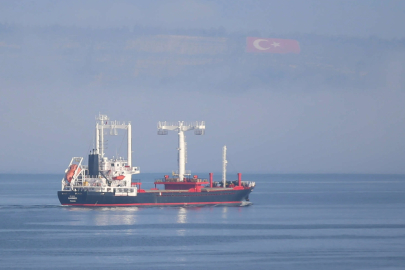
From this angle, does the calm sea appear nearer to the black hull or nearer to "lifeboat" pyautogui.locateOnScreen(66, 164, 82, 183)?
the black hull

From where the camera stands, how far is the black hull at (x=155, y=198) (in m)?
86.1

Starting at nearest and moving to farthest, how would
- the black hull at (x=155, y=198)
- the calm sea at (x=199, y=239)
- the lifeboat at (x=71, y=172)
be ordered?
the calm sea at (x=199, y=239)
the black hull at (x=155, y=198)
the lifeboat at (x=71, y=172)

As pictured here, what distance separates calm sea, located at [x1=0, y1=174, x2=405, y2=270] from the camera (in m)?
49.3

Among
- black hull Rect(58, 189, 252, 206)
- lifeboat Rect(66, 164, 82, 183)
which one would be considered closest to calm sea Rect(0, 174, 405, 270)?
black hull Rect(58, 189, 252, 206)

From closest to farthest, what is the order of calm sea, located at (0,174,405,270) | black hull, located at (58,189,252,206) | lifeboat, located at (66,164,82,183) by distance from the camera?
calm sea, located at (0,174,405,270), black hull, located at (58,189,252,206), lifeboat, located at (66,164,82,183)

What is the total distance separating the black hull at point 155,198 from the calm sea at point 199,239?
3.37 feet

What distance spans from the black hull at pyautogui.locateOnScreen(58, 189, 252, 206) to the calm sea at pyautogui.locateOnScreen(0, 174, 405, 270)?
1.03 meters

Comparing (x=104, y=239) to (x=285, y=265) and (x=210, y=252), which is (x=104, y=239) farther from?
(x=285, y=265)

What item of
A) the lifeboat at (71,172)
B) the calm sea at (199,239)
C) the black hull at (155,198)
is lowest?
the calm sea at (199,239)

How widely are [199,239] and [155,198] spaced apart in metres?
28.6

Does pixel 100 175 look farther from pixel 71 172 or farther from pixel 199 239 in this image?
pixel 199 239

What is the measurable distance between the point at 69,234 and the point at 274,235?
18.4 meters

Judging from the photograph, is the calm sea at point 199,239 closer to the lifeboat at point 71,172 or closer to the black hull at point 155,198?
the black hull at point 155,198

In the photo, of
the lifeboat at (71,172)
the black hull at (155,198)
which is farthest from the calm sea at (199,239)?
the lifeboat at (71,172)
